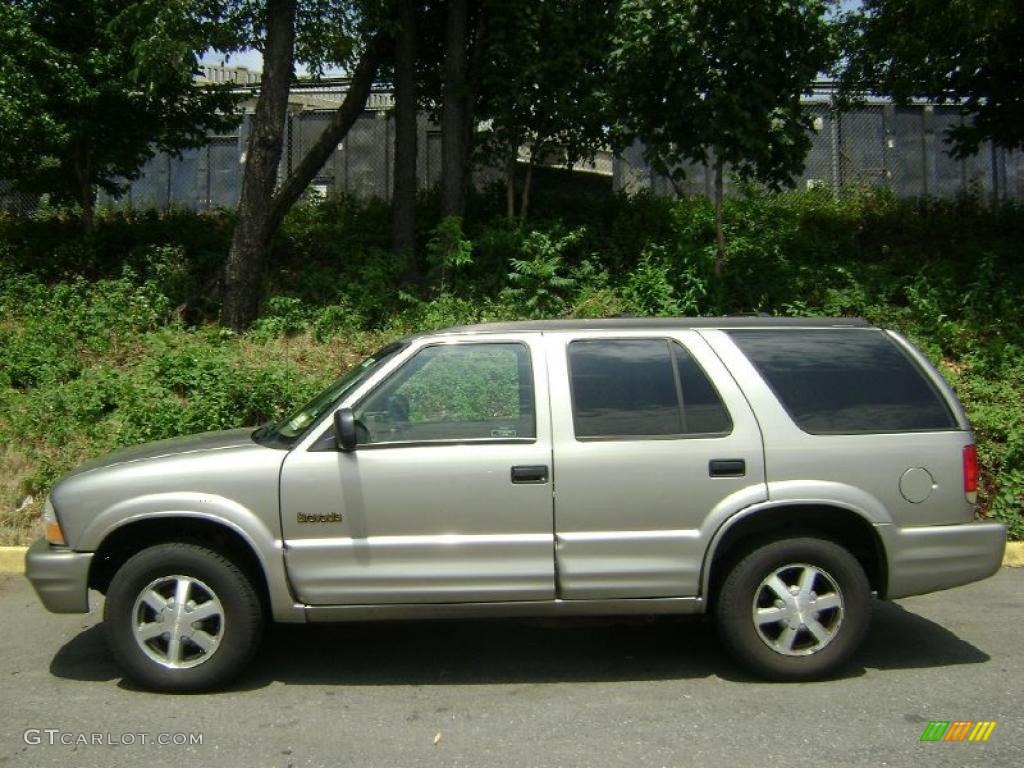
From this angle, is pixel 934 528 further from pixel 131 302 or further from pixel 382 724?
pixel 131 302

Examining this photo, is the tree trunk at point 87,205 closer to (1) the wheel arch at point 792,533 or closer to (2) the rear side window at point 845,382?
(2) the rear side window at point 845,382

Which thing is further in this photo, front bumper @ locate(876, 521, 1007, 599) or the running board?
front bumper @ locate(876, 521, 1007, 599)

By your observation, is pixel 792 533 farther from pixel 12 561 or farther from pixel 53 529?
pixel 12 561

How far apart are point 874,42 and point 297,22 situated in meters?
7.62

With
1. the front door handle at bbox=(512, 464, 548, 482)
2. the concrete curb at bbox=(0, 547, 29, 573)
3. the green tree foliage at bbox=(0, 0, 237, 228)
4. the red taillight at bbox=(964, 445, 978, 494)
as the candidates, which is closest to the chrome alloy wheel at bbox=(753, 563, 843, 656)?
the red taillight at bbox=(964, 445, 978, 494)

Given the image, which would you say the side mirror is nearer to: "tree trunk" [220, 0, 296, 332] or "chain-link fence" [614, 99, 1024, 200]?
"tree trunk" [220, 0, 296, 332]

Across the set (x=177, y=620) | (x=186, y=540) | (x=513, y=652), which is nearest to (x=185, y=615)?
(x=177, y=620)

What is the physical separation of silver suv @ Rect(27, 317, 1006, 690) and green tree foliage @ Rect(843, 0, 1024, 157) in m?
7.50

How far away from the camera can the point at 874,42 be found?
531 inches

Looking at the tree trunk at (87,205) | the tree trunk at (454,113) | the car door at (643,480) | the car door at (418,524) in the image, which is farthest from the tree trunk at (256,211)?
the car door at (643,480)

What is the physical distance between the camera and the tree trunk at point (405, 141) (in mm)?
13914

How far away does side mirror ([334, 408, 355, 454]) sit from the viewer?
16.8ft

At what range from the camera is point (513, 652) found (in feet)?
19.8

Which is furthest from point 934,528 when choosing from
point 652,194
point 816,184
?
point 816,184
